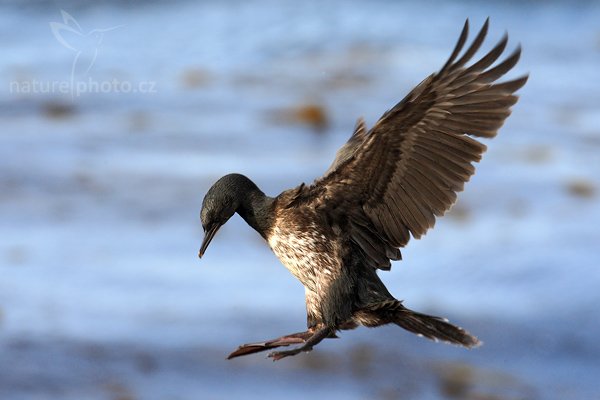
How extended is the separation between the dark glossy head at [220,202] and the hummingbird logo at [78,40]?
45.0 ft

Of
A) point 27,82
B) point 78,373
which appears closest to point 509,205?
point 78,373

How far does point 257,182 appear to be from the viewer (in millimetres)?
13625

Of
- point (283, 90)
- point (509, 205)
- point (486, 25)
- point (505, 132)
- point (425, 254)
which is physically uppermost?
point (283, 90)

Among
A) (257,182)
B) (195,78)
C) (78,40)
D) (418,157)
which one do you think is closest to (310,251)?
(418,157)

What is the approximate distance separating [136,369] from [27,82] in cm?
835

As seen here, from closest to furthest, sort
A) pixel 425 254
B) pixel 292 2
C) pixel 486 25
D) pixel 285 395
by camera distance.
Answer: pixel 486 25, pixel 285 395, pixel 425 254, pixel 292 2

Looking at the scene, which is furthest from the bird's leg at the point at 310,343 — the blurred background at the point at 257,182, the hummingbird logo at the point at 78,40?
the hummingbird logo at the point at 78,40

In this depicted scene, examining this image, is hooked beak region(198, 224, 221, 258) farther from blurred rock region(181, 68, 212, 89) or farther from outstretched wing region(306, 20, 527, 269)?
blurred rock region(181, 68, 212, 89)

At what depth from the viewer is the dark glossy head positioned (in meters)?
5.44

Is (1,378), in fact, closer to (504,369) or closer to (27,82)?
(504,369)

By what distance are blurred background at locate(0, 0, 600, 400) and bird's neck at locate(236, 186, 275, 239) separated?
17.9 ft

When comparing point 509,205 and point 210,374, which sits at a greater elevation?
point 509,205

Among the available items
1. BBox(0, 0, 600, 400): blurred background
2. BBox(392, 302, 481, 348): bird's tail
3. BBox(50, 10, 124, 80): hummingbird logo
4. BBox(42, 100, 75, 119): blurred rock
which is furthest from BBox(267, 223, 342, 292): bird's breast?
BBox(50, 10, 124, 80): hummingbird logo

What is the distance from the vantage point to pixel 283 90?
18312 millimetres
